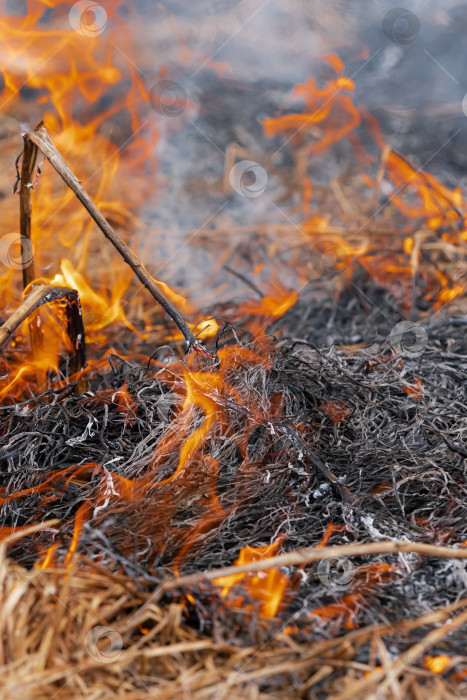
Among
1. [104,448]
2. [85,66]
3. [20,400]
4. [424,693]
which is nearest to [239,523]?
[104,448]

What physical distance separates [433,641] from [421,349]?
60.4 inches

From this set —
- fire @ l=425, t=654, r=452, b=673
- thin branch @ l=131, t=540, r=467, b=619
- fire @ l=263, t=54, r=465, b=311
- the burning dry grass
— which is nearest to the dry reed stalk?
the burning dry grass

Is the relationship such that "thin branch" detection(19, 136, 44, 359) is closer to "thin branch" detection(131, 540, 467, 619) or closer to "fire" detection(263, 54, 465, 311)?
"thin branch" detection(131, 540, 467, 619)

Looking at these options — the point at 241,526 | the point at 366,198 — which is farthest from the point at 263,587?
the point at 366,198

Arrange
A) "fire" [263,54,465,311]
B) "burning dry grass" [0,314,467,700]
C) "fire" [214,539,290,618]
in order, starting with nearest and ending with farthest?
A: "burning dry grass" [0,314,467,700]
"fire" [214,539,290,618]
"fire" [263,54,465,311]

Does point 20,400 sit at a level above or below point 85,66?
below

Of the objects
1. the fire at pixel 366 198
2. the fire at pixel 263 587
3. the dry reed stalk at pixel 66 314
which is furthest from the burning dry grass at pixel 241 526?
the fire at pixel 366 198

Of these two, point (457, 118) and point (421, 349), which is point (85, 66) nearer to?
point (457, 118)

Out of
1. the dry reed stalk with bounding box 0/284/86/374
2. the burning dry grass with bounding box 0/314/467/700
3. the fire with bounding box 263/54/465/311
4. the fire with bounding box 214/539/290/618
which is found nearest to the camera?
the burning dry grass with bounding box 0/314/467/700

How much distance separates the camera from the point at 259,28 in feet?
20.0

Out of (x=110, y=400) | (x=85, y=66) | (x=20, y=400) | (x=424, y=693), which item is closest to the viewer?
(x=424, y=693)

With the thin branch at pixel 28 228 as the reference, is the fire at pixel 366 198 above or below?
below

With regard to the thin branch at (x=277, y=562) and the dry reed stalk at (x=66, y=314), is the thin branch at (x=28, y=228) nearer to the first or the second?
the dry reed stalk at (x=66, y=314)

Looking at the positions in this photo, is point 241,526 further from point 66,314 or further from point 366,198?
point 366,198
